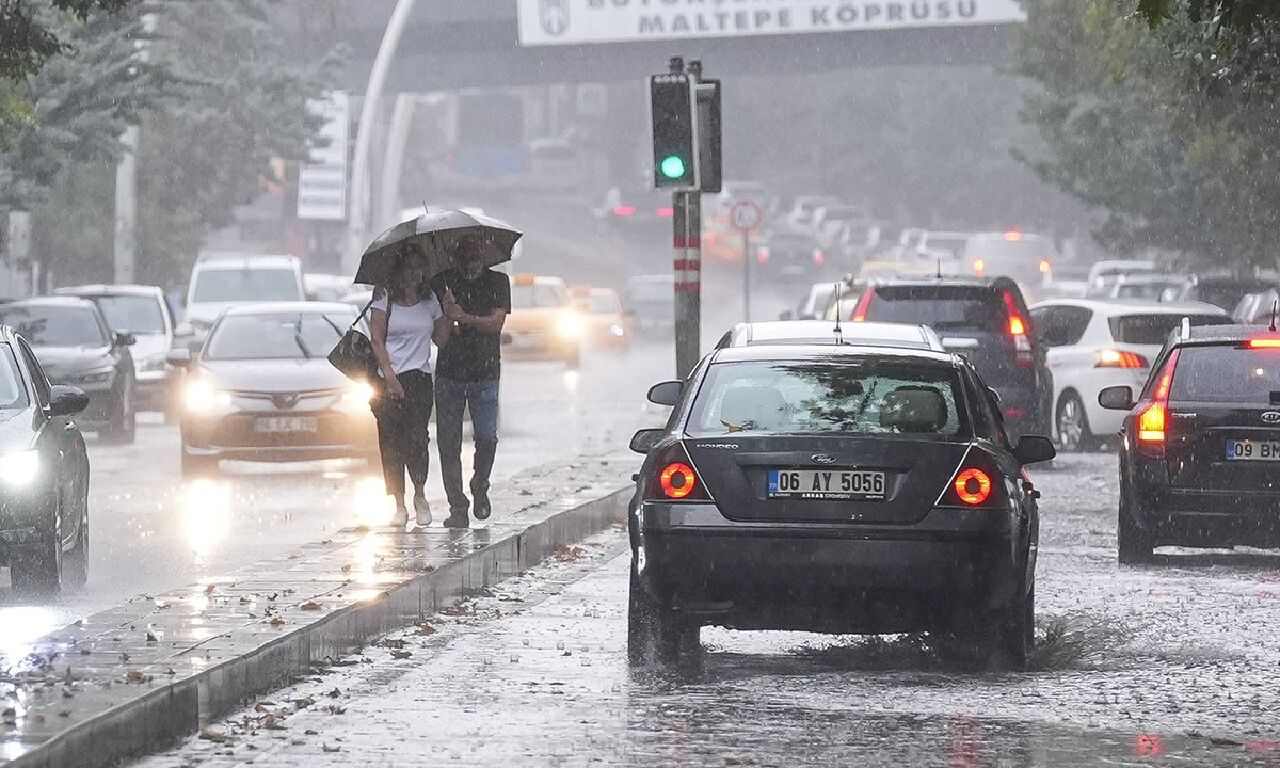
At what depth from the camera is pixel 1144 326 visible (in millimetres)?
24875

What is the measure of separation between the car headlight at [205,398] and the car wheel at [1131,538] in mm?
8717

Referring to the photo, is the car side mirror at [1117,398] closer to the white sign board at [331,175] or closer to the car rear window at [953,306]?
the car rear window at [953,306]

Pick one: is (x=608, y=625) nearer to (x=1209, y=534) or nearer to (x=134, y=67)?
(x=1209, y=534)

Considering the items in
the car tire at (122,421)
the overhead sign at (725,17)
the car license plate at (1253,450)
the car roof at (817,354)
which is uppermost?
the overhead sign at (725,17)

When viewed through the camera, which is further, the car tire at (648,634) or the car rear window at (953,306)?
the car rear window at (953,306)

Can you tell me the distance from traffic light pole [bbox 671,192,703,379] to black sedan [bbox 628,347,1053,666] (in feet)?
31.0

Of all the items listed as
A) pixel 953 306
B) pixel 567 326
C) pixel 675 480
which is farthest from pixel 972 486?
pixel 567 326

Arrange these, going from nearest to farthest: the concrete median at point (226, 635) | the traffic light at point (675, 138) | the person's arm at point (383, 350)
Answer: the concrete median at point (226, 635)
the person's arm at point (383, 350)
the traffic light at point (675, 138)

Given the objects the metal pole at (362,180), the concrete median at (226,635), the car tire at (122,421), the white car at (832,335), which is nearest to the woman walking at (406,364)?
the concrete median at (226,635)

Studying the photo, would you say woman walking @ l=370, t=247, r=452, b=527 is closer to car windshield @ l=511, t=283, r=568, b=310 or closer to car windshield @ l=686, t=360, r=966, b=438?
car windshield @ l=686, t=360, r=966, b=438

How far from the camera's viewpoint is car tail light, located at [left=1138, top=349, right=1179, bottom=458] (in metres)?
14.7

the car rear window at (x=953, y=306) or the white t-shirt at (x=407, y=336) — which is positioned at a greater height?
the white t-shirt at (x=407, y=336)

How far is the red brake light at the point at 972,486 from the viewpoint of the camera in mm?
10047

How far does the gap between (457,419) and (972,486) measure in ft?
17.5
